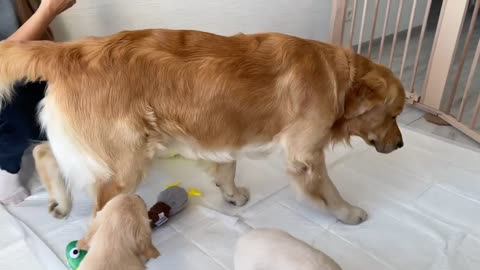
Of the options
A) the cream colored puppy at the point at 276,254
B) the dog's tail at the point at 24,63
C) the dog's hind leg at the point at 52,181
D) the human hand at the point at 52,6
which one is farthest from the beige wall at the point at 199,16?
the cream colored puppy at the point at 276,254

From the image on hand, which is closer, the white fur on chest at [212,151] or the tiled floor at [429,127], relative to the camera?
the white fur on chest at [212,151]

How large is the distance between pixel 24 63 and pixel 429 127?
1.97 meters

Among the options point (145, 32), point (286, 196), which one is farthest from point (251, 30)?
point (145, 32)

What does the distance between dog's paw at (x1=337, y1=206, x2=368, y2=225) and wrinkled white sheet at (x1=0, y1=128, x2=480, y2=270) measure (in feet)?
0.08

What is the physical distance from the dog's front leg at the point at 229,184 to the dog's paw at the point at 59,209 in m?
0.57

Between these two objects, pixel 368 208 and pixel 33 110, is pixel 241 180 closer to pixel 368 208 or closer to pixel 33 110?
pixel 368 208

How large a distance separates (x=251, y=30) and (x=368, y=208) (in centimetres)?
141

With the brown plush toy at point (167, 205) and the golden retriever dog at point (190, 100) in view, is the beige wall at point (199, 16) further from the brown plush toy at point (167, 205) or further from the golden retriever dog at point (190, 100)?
the brown plush toy at point (167, 205)

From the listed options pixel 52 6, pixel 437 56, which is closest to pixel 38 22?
pixel 52 6

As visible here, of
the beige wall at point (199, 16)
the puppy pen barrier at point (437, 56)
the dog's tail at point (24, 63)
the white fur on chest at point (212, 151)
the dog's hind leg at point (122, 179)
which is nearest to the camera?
the dog's tail at point (24, 63)

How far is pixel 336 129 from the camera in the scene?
1.48 metres

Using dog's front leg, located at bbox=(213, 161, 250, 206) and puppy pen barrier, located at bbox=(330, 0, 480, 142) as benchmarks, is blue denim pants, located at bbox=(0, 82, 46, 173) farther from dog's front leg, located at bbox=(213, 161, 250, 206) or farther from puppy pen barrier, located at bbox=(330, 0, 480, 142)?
puppy pen barrier, located at bbox=(330, 0, 480, 142)

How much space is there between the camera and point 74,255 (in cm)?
134

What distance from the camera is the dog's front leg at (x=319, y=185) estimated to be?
1438 millimetres
